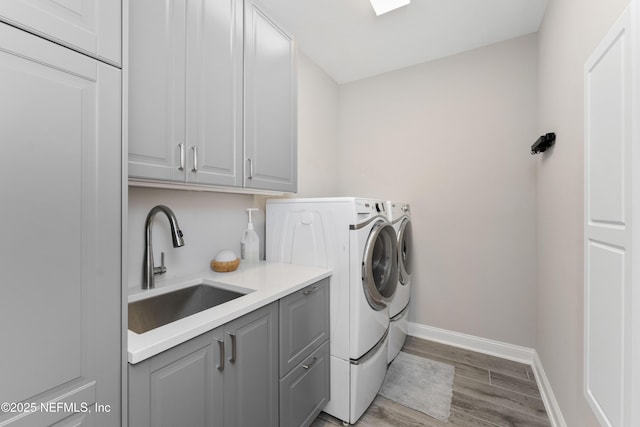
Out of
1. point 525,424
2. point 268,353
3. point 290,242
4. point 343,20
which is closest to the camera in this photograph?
point 268,353

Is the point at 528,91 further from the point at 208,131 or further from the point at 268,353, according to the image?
the point at 268,353

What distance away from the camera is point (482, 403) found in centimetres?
177

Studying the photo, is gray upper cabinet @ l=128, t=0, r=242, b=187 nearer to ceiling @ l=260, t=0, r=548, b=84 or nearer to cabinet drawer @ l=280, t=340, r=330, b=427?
ceiling @ l=260, t=0, r=548, b=84

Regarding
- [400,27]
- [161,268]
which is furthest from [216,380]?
[400,27]

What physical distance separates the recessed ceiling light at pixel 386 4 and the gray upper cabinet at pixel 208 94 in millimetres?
654

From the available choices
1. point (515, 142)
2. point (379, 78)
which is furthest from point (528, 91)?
point (379, 78)

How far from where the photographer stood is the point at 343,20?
206cm

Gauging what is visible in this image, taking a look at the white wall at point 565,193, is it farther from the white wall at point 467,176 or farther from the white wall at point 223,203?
the white wall at point 223,203

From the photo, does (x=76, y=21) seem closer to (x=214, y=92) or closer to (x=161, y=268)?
(x=214, y=92)

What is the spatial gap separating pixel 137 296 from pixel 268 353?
2.11 ft

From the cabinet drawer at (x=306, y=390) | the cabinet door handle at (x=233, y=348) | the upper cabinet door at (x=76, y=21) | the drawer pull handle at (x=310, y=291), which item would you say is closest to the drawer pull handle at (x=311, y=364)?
the cabinet drawer at (x=306, y=390)

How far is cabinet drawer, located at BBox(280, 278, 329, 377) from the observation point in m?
1.31

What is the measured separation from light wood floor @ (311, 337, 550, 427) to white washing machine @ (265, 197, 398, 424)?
119 millimetres

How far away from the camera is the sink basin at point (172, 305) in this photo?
124 cm
